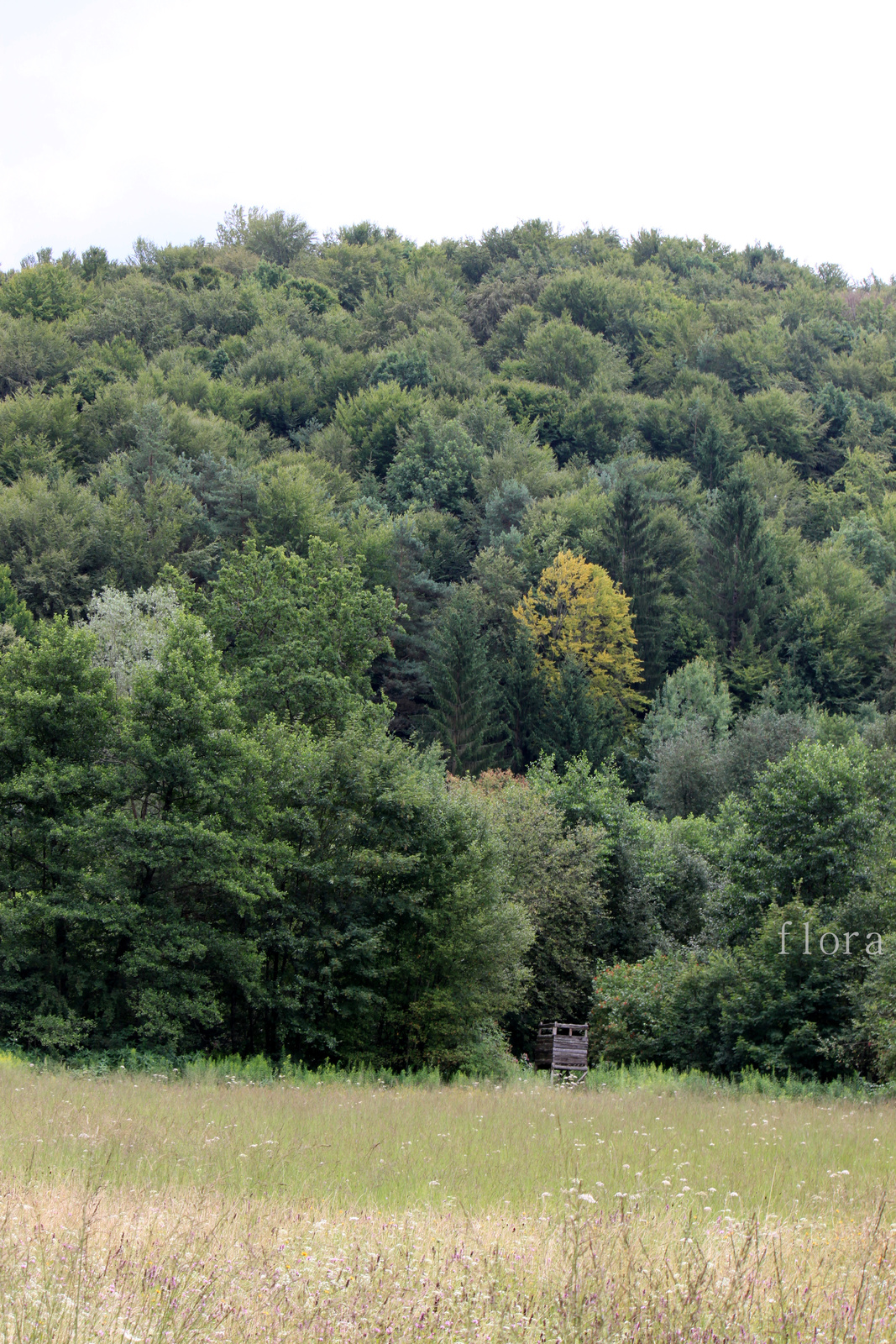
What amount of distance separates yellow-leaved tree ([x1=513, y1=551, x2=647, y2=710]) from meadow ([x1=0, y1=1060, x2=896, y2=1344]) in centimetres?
4901

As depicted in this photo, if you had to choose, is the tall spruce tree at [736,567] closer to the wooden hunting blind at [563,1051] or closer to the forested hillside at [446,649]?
the forested hillside at [446,649]

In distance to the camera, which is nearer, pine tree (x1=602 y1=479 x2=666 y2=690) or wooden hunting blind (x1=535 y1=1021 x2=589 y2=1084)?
wooden hunting blind (x1=535 y1=1021 x2=589 y2=1084)

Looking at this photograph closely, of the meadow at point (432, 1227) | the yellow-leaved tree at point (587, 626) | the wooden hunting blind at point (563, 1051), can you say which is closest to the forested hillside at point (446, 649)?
the yellow-leaved tree at point (587, 626)

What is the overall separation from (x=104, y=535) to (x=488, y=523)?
2495cm

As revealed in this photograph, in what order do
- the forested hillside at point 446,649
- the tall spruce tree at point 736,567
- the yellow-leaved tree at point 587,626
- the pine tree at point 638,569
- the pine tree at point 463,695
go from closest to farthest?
1. the forested hillside at point 446,649
2. the pine tree at point 463,695
3. the yellow-leaved tree at point 587,626
4. the pine tree at point 638,569
5. the tall spruce tree at point 736,567

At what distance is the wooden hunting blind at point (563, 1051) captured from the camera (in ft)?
74.4

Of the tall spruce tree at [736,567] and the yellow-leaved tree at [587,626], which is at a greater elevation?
the tall spruce tree at [736,567]

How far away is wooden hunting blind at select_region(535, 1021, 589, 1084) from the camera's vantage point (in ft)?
74.4

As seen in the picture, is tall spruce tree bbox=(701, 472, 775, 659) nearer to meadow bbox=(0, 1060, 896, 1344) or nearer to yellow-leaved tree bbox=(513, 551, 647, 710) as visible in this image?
yellow-leaved tree bbox=(513, 551, 647, 710)

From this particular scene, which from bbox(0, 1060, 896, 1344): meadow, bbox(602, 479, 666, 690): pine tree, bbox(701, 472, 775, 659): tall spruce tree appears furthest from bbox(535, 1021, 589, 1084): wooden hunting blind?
bbox(701, 472, 775, 659): tall spruce tree

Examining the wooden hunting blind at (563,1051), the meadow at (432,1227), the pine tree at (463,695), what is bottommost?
the wooden hunting blind at (563,1051)

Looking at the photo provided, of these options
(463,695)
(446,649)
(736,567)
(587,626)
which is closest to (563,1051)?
(463,695)

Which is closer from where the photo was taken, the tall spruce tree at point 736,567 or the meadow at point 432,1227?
the meadow at point 432,1227

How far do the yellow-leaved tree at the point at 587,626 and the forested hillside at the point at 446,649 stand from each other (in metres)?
0.21
